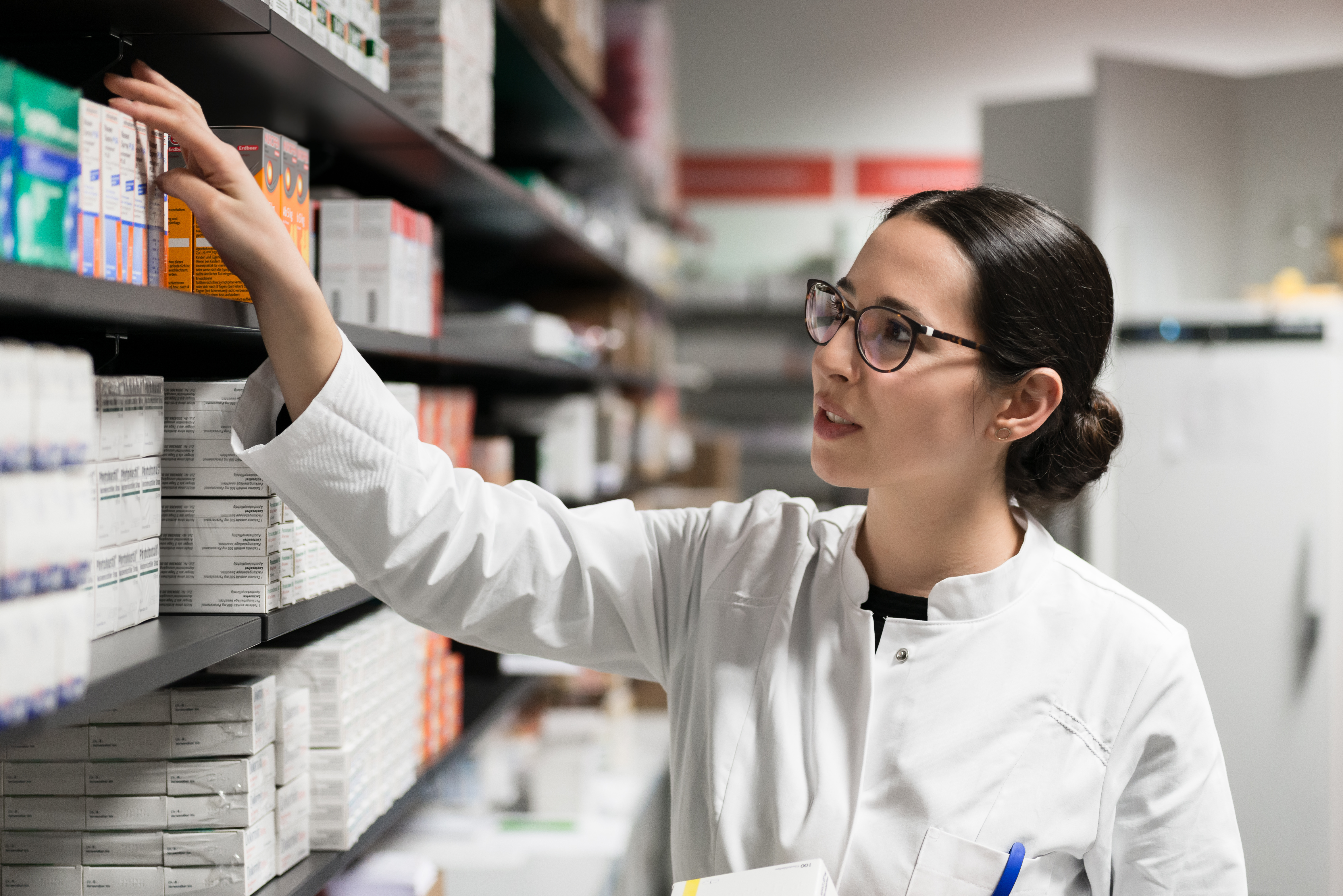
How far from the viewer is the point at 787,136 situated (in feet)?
22.4

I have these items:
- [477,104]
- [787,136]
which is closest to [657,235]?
[787,136]

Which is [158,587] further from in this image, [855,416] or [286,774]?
[855,416]

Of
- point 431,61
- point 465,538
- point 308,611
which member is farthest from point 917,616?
point 431,61

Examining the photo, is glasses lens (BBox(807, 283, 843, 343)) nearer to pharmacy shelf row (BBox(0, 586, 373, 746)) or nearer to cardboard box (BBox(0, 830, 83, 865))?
pharmacy shelf row (BBox(0, 586, 373, 746))

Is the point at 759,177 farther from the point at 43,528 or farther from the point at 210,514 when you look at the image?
the point at 43,528

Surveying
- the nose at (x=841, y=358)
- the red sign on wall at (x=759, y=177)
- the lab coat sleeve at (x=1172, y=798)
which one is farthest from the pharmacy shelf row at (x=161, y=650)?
the red sign on wall at (x=759, y=177)

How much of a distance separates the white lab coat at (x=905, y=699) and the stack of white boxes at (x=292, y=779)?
316 millimetres

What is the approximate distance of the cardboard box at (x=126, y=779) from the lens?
1304 millimetres

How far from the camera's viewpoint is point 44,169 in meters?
0.93

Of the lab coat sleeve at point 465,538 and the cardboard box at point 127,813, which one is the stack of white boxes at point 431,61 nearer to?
the lab coat sleeve at point 465,538

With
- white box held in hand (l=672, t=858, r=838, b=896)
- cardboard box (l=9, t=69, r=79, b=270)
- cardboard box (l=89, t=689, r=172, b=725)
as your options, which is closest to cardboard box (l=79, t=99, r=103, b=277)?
cardboard box (l=9, t=69, r=79, b=270)

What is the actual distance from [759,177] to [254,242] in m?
6.03

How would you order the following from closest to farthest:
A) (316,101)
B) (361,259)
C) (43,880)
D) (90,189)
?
(90,189) → (43,880) → (316,101) → (361,259)

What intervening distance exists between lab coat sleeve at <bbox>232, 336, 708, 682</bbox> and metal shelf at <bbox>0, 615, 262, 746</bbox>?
16 centimetres
